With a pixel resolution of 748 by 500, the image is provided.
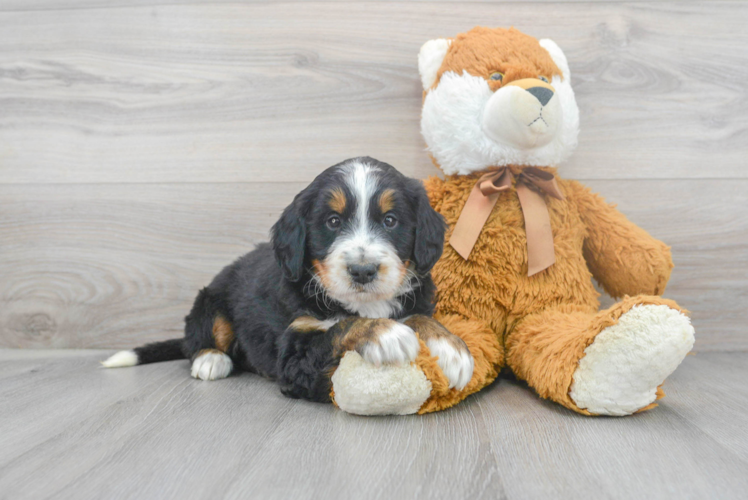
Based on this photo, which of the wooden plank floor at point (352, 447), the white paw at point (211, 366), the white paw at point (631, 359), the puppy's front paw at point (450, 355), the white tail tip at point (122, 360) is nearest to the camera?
the wooden plank floor at point (352, 447)

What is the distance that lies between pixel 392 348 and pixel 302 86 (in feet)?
4.59

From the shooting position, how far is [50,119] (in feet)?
7.83

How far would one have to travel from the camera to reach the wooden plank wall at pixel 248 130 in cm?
225

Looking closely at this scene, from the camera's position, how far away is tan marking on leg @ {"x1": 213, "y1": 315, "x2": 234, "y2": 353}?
201cm

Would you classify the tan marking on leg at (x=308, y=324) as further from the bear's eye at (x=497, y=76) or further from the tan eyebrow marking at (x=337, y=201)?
the bear's eye at (x=497, y=76)

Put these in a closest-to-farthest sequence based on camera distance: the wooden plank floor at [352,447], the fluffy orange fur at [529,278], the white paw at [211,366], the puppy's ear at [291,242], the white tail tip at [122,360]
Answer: the wooden plank floor at [352,447] → the puppy's ear at [291,242] → the fluffy orange fur at [529,278] → the white paw at [211,366] → the white tail tip at [122,360]

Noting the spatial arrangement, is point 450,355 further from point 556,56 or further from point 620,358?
point 556,56

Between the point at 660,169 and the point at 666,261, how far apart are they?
551mm

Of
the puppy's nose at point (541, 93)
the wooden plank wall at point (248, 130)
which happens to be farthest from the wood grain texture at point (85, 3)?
the puppy's nose at point (541, 93)

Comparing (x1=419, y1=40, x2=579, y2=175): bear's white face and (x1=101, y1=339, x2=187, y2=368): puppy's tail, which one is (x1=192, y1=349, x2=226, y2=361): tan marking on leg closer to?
(x1=101, y1=339, x2=187, y2=368): puppy's tail

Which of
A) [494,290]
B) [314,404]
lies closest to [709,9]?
[494,290]

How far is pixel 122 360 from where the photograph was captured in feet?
6.98

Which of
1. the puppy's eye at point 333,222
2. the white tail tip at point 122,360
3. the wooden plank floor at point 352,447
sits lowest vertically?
the white tail tip at point 122,360

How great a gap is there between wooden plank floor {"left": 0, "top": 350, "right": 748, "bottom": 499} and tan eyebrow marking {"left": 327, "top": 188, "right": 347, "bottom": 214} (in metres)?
0.57
